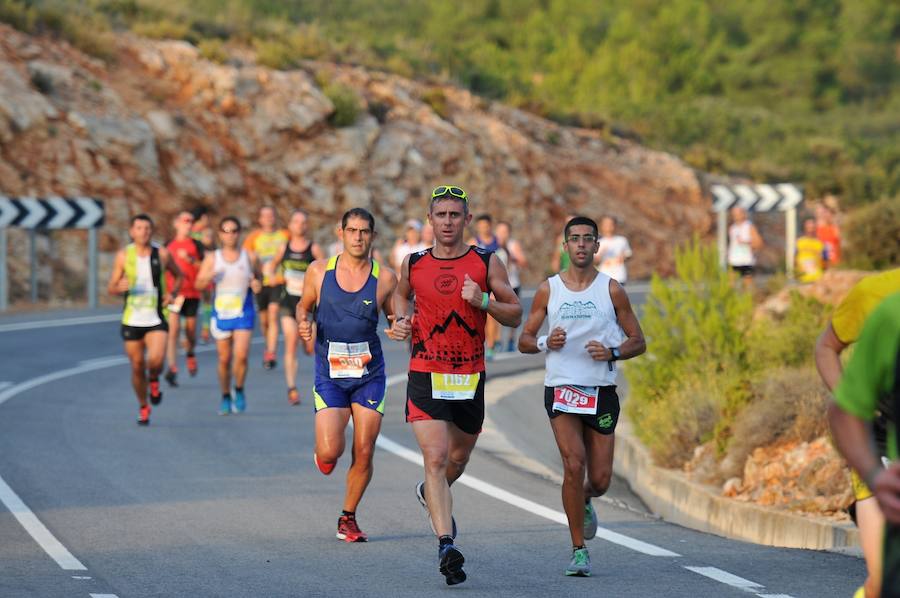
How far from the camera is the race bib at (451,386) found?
29.3 ft

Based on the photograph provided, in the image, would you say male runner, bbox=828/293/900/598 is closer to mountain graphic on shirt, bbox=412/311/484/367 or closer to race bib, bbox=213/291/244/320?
mountain graphic on shirt, bbox=412/311/484/367

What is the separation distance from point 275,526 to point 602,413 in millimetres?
2417

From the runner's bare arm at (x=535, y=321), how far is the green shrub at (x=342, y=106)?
30848 millimetres

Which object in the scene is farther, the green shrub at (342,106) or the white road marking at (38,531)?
the green shrub at (342,106)

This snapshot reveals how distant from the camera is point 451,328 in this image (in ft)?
29.3

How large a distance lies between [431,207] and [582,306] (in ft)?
3.34

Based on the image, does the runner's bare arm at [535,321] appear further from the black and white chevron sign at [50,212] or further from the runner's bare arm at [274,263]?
the black and white chevron sign at [50,212]

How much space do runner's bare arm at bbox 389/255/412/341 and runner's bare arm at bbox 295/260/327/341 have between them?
0.92 metres

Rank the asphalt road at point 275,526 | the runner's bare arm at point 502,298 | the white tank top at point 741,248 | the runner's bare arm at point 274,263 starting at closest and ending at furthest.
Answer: the asphalt road at point 275,526
the runner's bare arm at point 502,298
the runner's bare arm at point 274,263
the white tank top at point 741,248

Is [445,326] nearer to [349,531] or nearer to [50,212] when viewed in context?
[349,531]

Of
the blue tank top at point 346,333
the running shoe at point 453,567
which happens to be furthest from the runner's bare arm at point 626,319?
the running shoe at point 453,567

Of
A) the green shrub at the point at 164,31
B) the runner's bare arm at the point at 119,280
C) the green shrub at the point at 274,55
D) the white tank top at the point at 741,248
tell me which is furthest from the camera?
the green shrub at the point at 274,55

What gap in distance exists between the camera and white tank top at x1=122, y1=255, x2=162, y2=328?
15.5 metres

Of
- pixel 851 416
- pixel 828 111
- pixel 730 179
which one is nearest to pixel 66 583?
pixel 851 416
